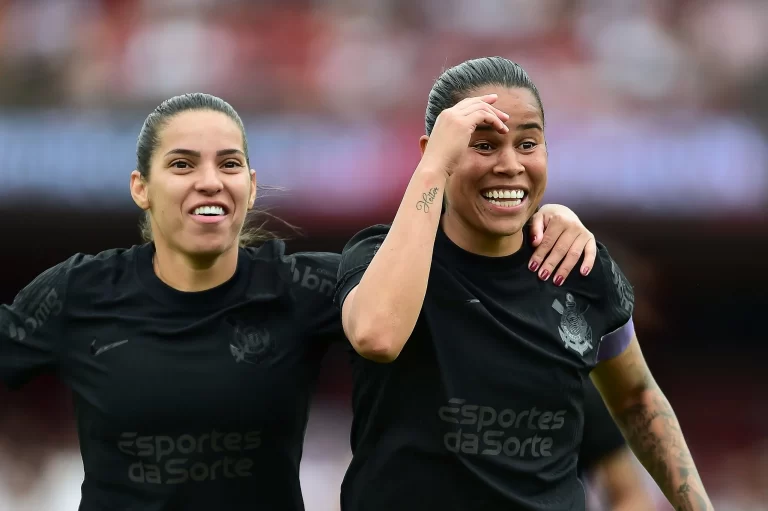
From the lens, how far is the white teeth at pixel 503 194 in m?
2.34

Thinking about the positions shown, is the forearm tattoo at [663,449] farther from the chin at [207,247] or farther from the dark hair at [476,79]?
the chin at [207,247]

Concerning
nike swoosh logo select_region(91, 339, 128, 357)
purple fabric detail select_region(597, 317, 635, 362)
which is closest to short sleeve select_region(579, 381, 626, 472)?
purple fabric detail select_region(597, 317, 635, 362)

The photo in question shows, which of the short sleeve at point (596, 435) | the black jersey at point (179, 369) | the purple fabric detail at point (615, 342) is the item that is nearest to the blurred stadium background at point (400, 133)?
the short sleeve at point (596, 435)

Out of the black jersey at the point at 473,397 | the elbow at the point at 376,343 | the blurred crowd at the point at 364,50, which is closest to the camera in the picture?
the elbow at the point at 376,343

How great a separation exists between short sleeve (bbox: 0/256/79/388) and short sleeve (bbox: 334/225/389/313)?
703mm

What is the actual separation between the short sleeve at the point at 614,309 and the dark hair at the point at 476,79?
0.39 m

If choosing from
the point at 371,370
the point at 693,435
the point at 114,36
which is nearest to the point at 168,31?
the point at 114,36

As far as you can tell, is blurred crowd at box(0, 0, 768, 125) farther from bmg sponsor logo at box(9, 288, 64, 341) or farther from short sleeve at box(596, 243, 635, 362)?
short sleeve at box(596, 243, 635, 362)

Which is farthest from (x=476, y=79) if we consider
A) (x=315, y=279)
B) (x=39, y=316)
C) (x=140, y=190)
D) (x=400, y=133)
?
(x=400, y=133)

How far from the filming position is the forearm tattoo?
2.63 m

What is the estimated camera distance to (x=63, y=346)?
8.48 feet

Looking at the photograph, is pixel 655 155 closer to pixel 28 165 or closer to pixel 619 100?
pixel 619 100

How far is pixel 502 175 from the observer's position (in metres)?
2.33

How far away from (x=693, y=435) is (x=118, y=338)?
390 cm
